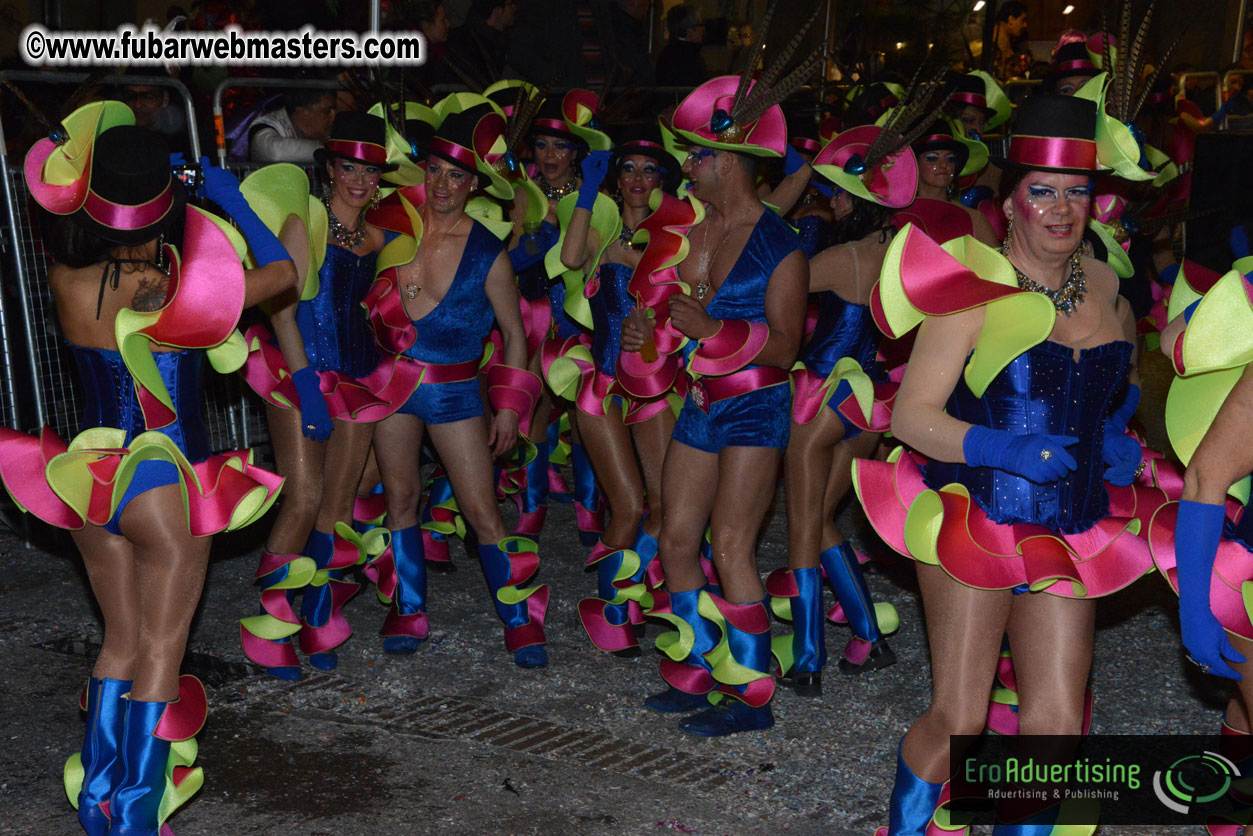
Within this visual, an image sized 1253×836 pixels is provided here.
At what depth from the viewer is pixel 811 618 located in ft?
16.5

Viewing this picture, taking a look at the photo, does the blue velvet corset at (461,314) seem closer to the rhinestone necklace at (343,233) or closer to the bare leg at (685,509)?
the rhinestone necklace at (343,233)

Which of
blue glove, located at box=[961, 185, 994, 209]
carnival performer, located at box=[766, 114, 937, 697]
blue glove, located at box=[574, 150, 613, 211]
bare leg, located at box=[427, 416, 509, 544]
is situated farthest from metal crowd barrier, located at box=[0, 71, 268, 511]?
blue glove, located at box=[961, 185, 994, 209]

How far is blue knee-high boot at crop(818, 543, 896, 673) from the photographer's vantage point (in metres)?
5.21

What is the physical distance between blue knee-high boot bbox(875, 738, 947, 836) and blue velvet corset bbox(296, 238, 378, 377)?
9.38 ft

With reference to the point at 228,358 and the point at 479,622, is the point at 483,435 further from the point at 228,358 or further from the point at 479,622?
the point at 228,358

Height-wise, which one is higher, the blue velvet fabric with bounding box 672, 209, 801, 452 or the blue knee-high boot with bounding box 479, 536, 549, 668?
the blue velvet fabric with bounding box 672, 209, 801, 452

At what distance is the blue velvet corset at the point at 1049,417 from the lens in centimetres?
322

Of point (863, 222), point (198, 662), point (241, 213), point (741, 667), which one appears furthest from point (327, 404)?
point (863, 222)

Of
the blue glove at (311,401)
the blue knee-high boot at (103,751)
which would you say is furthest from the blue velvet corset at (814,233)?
the blue knee-high boot at (103,751)

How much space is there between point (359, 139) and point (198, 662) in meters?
2.20

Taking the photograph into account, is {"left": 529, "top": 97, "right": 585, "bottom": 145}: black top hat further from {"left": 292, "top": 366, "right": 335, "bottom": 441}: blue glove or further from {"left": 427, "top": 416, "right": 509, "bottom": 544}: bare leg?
{"left": 292, "top": 366, "right": 335, "bottom": 441}: blue glove

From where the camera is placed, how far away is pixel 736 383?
14.6 ft

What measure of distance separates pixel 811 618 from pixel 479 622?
160 centimetres

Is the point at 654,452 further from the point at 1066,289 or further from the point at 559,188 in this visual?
the point at 1066,289
